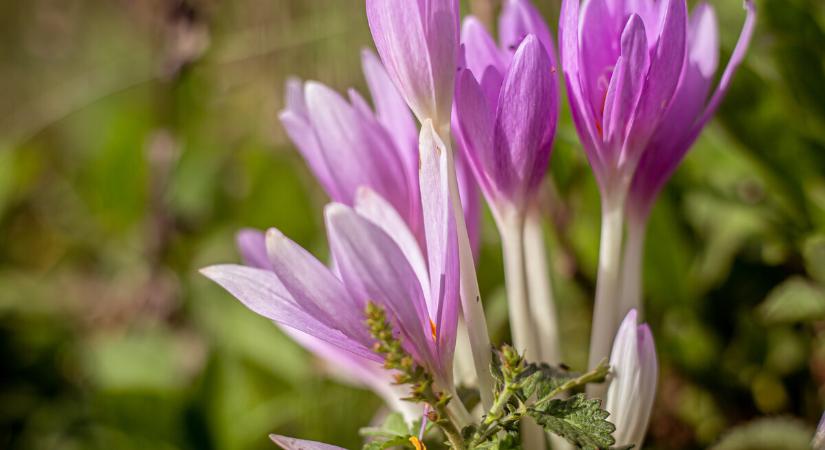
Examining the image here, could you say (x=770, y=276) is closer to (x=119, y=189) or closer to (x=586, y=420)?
(x=586, y=420)

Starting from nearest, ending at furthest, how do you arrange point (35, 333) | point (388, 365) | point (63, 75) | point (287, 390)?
point (388, 365), point (287, 390), point (35, 333), point (63, 75)

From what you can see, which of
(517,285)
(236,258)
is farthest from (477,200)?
(236,258)

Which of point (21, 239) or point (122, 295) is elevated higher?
point (21, 239)

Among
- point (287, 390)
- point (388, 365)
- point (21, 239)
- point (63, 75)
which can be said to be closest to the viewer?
point (388, 365)

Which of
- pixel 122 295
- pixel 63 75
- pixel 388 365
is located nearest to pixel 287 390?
pixel 122 295

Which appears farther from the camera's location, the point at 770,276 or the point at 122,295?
the point at 122,295

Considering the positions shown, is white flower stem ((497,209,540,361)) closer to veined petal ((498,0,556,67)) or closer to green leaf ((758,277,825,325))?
veined petal ((498,0,556,67))

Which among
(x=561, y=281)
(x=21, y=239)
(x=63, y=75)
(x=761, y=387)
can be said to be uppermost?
(x=63, y=75)
